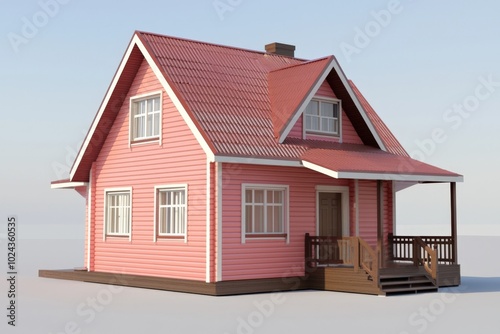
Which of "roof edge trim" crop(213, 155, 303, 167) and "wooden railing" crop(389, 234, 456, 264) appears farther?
"wooden railing" crop(389, 234, 456, 264)

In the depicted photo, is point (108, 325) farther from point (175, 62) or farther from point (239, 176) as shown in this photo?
point (175, 62)

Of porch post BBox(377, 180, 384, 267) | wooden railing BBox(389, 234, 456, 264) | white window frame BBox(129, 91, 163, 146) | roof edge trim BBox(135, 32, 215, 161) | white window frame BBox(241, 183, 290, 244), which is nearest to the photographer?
roof edge trim BBox(135, 32, 215, 161)

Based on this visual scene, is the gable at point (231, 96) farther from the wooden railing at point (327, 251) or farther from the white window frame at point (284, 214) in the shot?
the wooden railing at point (327, 251)

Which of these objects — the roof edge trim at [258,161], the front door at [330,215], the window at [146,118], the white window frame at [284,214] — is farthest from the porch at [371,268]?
the window at [146,118]

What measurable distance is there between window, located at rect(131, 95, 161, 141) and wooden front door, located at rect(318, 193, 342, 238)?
17.1ft

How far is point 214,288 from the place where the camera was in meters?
Answer: 19.3

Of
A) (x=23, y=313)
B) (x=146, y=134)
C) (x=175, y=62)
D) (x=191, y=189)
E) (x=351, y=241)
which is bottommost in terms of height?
(x=23, y=313)

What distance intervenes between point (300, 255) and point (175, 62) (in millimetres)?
6454

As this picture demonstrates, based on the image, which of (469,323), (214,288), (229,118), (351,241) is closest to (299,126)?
(229,118)

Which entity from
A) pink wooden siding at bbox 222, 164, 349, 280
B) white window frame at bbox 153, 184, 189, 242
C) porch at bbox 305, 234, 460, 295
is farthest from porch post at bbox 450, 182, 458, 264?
white window frame at bbox 153, 184, 189, 242

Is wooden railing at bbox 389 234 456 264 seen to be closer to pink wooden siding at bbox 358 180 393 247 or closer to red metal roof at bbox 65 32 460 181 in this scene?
pink wooden siding at bbox 358 180 393 247

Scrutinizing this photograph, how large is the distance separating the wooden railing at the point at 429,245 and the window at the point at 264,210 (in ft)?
13.5

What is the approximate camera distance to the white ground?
13883mm

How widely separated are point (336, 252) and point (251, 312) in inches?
221
